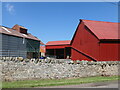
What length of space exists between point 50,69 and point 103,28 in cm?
1128

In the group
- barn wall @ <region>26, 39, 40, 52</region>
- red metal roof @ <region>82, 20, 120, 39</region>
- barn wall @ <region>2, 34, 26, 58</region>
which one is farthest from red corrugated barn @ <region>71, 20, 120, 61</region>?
barn wall @ <region>26, 39, 40, 52</region>

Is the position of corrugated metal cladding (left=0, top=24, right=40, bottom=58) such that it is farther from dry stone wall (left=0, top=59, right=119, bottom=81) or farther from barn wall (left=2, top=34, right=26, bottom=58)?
dry stone wall (left=0, top=59, right=119, bottom=81)

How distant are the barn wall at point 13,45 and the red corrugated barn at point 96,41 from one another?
9.31 metres

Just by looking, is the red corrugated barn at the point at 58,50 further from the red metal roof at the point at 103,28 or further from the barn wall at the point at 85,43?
the red metal roof at the point at 103,28

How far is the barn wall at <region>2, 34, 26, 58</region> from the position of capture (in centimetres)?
2352

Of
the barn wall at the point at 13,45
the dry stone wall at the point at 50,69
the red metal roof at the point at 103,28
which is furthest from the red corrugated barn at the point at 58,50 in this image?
the dry stone wall at the point at 50,69

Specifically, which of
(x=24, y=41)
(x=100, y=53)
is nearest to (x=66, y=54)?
(x=24, y=41)

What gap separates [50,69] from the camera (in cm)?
1301

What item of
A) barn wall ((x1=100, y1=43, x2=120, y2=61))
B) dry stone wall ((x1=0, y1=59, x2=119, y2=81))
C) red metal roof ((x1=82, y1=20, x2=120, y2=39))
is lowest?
dry stone wall ((x1=0, y1=59, x2=119, y2=81))

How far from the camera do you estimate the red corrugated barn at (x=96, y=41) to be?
17.5 metres

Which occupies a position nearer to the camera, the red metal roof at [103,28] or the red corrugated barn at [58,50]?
the red metal roof at [103,28]

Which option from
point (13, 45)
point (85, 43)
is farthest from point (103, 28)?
point (13, 45)

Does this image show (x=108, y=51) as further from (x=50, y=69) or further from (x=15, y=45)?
(x=15, y=45)

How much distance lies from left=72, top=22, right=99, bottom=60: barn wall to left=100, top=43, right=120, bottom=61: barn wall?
23.5 inches
